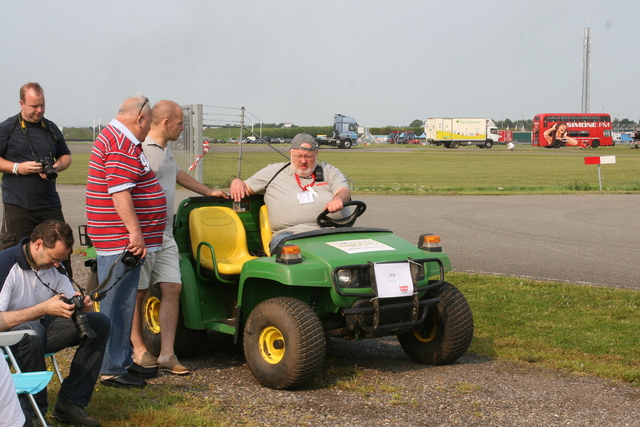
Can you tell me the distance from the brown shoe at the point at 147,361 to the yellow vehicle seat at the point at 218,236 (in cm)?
78

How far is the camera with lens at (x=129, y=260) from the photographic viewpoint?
4754 mm

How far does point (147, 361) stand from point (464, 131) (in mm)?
74610

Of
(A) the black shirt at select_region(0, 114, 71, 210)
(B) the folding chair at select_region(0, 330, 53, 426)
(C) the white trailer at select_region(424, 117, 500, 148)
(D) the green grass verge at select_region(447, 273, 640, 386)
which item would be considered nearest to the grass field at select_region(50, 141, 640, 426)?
(D) the green grass verge at select_region(447, 273, 640, 386)

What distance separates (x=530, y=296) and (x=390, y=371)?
303cm

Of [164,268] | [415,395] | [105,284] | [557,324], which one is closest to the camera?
[105,284]

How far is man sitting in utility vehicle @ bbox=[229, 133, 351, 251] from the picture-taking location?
19.4 ft

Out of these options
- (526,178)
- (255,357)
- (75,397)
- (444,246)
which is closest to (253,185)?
(255,357)

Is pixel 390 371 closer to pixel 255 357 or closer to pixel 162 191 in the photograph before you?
pixel 255 357

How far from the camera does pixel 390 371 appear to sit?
547 cm

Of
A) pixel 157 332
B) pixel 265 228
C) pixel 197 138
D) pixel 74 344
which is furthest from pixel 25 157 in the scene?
pixel 197 138

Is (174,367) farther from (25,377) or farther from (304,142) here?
(304,142)

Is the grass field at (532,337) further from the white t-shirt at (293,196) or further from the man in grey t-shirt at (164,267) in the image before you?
the white t-shirt at (293,196)

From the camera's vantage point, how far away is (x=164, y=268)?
5359 millimetres

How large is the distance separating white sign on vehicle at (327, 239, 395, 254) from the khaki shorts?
1138 mm
